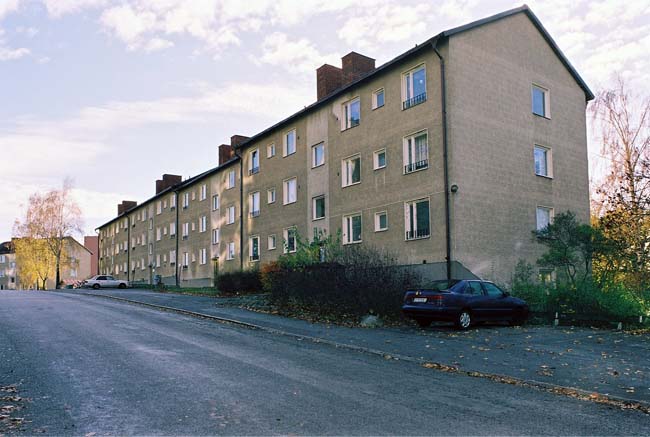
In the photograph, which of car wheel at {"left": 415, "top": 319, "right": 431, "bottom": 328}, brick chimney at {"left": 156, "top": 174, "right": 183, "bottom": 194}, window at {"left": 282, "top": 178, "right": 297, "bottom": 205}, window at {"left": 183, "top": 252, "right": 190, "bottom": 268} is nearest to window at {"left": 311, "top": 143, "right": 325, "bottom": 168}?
window at {"left": 282, "top": 178, "right": 297, "bottom": 205}

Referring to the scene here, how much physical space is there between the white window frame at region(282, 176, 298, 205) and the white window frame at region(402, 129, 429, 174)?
909 centimetres

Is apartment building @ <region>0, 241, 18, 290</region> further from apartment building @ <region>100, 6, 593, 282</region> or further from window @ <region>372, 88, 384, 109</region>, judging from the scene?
window @ <region>372, 88, 384, 109</region>

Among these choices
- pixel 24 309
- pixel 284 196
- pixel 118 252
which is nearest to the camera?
pixel 24 309

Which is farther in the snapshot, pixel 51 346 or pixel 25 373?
pixel 51 346

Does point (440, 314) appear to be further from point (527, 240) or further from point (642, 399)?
point (527, 240)

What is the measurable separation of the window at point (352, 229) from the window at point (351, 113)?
4.30 metres

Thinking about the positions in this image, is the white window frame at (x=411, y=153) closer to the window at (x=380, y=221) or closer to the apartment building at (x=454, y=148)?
the apartment building at (x=454, y=148)

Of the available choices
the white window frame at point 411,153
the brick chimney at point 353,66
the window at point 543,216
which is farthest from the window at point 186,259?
the window at point 543,216

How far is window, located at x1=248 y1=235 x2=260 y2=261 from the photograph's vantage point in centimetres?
3609

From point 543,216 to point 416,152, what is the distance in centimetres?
624

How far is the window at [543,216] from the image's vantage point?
24938 millimetres

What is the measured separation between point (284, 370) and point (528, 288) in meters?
11.9

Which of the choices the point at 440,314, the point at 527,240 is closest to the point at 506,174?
the point at 527,240

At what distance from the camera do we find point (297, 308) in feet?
65.2
